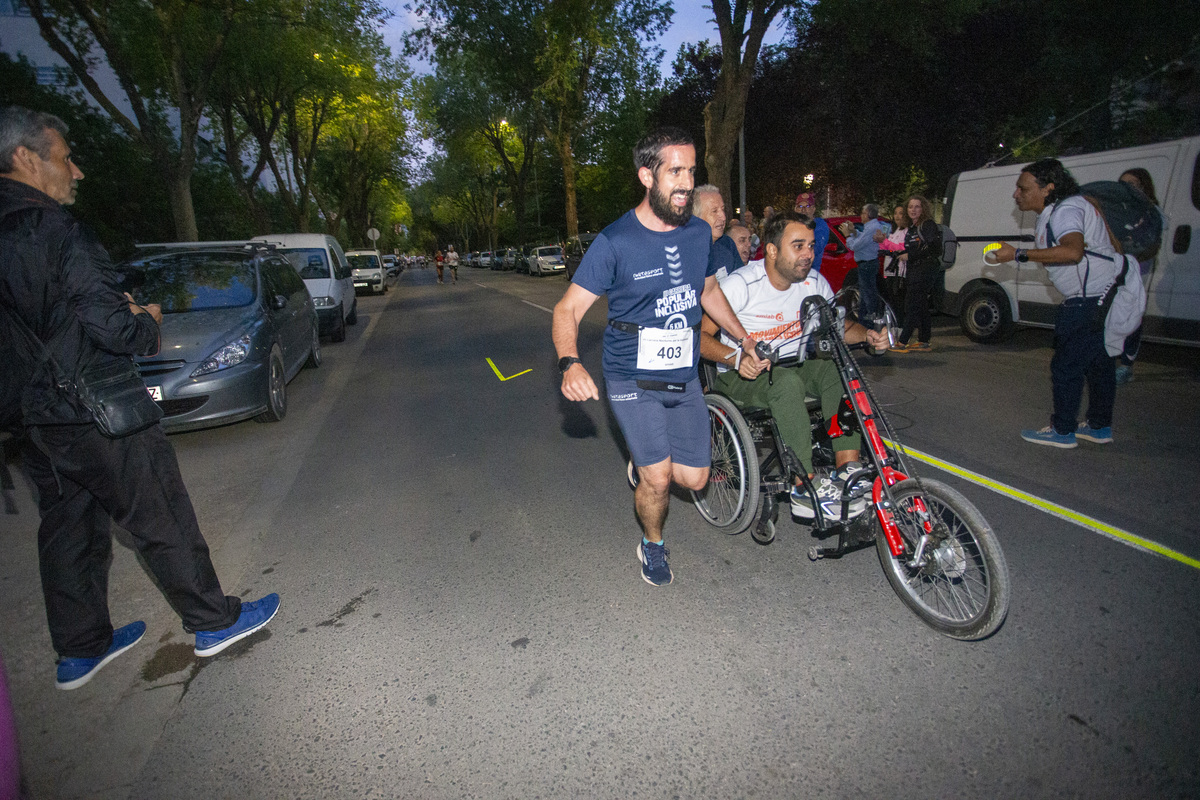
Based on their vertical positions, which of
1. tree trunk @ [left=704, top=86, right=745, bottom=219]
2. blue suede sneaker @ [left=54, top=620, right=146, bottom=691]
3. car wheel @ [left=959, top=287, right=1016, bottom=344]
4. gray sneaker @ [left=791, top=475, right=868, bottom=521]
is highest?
tree trunk @ [left=704, top=86, right=745, bottom=219]

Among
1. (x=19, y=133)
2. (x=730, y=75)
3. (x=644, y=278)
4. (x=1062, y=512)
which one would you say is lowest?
(x=1062, y=512)

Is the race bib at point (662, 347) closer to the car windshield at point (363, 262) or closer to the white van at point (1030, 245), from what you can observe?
the white van at point (1030, 245)

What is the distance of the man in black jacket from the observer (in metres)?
2.32

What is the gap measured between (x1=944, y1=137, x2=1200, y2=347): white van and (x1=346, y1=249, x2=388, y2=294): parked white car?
894 inches

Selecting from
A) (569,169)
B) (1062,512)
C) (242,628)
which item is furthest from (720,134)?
(569,169)

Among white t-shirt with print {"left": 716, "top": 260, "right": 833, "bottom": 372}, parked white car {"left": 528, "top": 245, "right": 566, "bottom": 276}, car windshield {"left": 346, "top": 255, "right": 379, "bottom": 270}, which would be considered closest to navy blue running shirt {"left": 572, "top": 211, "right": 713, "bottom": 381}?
white t-shirt with print {"left": 716, "top": 260, "right": 833, "bottom": 372}

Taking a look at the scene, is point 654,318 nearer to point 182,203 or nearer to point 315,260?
point 315,260

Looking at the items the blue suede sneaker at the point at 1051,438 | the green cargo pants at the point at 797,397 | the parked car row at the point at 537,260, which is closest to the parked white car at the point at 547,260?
the parked car row at the point at 537,260

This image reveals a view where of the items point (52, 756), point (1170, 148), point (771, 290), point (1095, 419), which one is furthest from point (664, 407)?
point (1170, 148)

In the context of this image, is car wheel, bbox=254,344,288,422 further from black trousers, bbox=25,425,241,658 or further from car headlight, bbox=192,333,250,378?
black trousers, bbox=25,425,241,658

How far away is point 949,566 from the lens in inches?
104

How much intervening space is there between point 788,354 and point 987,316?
7.45 metres

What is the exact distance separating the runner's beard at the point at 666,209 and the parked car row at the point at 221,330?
3809mm

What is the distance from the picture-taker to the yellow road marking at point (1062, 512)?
3326mm
